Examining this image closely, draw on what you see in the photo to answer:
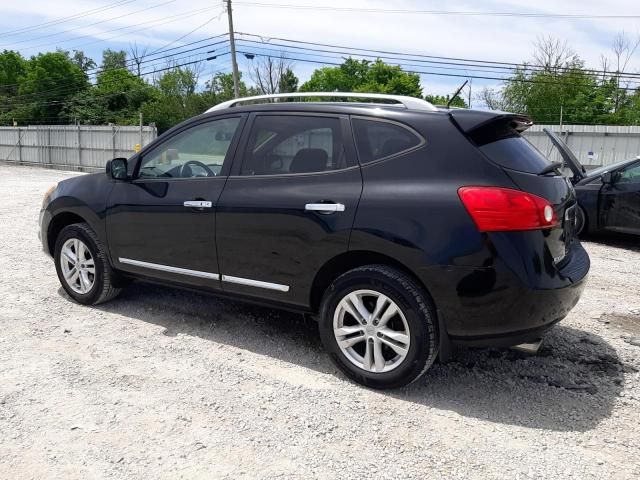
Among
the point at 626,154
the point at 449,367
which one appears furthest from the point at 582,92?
the point at 449,367

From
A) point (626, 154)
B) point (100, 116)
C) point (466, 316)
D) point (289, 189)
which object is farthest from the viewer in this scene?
point (100, 116)

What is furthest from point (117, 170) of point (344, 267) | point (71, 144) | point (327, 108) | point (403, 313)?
point (71, 144)

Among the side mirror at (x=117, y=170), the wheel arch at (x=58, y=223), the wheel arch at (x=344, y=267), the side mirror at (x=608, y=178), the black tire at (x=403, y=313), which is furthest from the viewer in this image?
the side mirror at (x=608, y=178)

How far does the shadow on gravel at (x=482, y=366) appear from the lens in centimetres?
321

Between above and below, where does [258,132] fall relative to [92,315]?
above

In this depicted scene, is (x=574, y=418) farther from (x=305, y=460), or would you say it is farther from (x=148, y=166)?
(x=148, y=166)

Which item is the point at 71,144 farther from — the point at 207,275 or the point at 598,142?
the point at 207,275

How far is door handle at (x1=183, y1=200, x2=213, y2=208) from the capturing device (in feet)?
12.9

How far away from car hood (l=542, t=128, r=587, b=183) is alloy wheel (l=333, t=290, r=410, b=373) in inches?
207

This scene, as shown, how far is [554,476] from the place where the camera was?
8.42ft

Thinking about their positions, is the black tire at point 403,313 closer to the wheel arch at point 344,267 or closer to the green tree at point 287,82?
the wheel arch at point 344,267

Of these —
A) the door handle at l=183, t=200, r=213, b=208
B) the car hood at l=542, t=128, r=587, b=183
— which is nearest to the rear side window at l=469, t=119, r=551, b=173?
the door handle at l=183, t=200, r=213, b=208

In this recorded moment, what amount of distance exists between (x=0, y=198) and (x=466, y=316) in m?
13.0

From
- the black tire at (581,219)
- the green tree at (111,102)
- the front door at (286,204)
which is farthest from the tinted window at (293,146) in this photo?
the green tree at (111,102)
